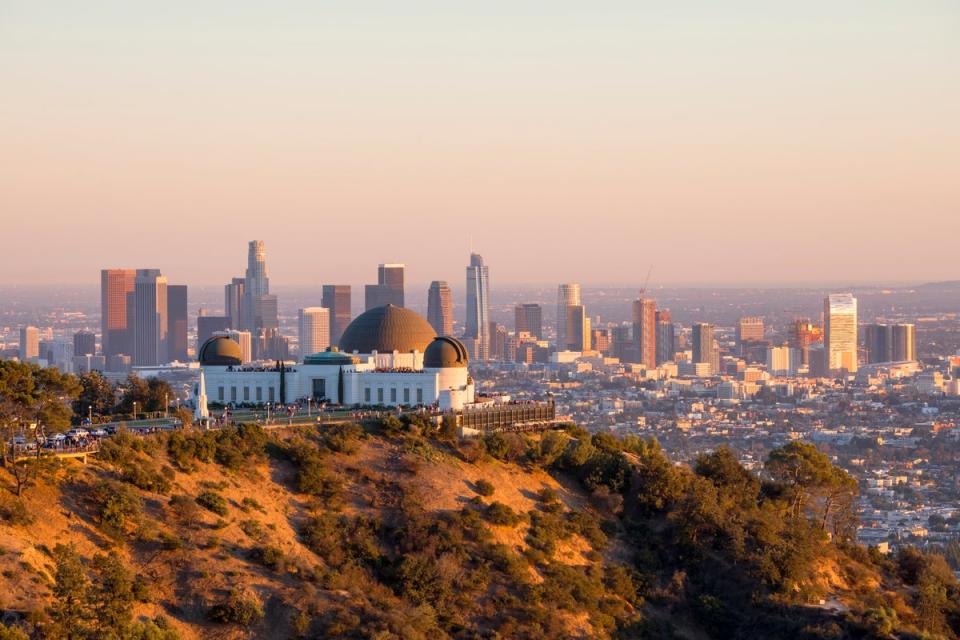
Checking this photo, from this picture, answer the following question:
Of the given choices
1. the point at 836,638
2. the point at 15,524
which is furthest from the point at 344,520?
the point at 836,638

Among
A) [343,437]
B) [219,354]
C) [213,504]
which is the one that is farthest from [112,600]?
[219,354]

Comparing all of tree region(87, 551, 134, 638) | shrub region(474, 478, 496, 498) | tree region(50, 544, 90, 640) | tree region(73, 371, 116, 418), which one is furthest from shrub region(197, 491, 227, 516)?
tree region(73, 371, 116, 418)

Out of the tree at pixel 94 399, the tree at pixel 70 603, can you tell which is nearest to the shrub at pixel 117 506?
the tree at pixel 70 603

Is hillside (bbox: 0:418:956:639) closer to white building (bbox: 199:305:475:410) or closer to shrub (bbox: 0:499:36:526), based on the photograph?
shrub (bbox: 0:499:36:526)

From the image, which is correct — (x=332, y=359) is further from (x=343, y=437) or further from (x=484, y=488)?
(x=484, y=488)

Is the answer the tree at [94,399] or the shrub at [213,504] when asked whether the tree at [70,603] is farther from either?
the tree at [94,399]

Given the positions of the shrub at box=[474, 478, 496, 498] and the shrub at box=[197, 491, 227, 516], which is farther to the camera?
the shrub at box=[474, 478, 496, 498]
